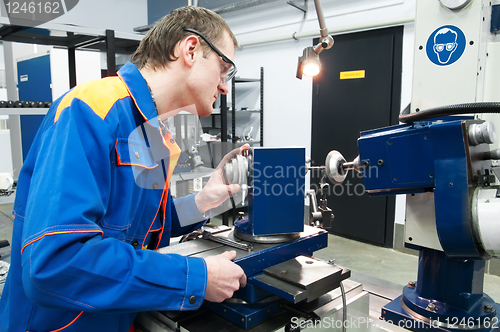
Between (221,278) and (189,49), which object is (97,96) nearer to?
(189,49)

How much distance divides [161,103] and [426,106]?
2.25 ft

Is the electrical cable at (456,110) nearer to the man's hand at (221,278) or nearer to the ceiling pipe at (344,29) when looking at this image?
the man's hand at (221,278)

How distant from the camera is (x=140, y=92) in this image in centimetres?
82

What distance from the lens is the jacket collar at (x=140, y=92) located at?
80 cm

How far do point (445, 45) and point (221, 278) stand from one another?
782 mm

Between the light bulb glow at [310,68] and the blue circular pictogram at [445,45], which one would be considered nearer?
the blue circular pictogram at [445,45]

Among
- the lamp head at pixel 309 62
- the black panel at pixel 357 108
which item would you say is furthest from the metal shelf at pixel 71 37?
the black panel at pixel 357 108

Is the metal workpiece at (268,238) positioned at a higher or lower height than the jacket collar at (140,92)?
lower

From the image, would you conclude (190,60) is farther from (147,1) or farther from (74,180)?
(147,1)

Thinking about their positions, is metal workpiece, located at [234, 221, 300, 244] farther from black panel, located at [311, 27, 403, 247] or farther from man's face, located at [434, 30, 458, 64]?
black panel, located at [311, 27, 403, 247]

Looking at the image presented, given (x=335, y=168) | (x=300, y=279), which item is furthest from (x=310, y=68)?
(x=300, y=279)

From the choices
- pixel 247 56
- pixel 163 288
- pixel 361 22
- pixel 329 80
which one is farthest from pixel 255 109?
pixel 163 288

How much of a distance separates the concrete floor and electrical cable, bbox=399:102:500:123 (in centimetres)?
192

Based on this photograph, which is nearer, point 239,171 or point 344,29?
point 239,171
